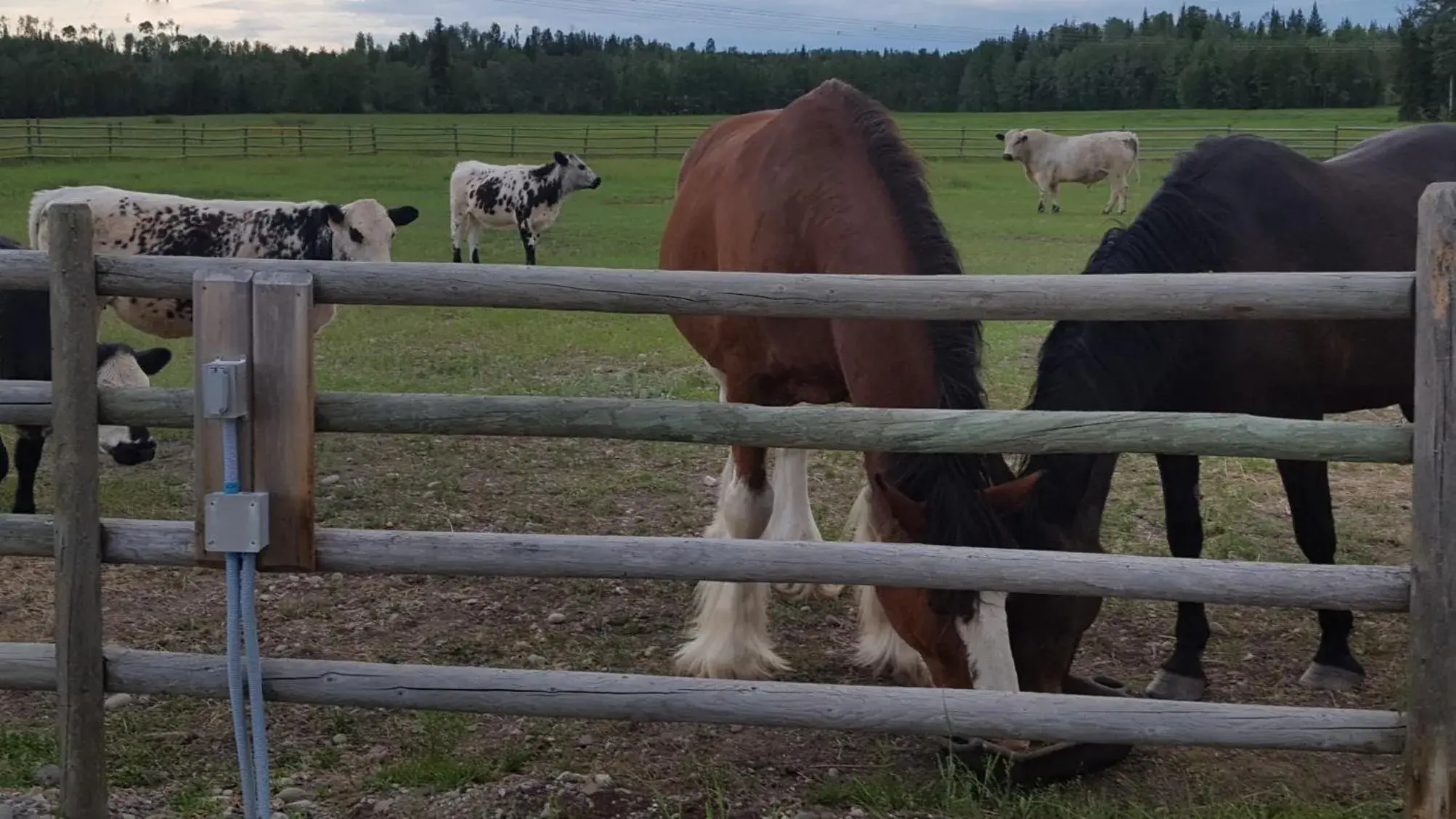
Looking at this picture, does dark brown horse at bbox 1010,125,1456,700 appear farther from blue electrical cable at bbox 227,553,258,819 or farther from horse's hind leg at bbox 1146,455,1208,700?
blue electrical cable at bbox 227,553,258,819

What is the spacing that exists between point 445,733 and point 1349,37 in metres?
89.5

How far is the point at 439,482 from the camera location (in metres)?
7.50

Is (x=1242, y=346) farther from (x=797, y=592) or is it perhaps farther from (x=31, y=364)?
(x=31, y=364)

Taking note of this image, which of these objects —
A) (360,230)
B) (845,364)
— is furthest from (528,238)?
(845,364)

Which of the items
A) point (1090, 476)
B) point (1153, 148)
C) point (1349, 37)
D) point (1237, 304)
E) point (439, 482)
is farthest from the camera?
point (1349, 37)

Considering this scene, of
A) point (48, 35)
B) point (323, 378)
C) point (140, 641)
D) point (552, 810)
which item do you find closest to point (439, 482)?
point (140, 641)

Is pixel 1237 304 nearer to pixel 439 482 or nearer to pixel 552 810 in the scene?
pixel 552 810

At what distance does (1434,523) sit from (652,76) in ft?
229

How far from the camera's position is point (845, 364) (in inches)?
174

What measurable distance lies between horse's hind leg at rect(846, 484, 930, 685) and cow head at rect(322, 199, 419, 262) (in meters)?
6.41

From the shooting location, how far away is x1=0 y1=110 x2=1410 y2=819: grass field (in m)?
3.72

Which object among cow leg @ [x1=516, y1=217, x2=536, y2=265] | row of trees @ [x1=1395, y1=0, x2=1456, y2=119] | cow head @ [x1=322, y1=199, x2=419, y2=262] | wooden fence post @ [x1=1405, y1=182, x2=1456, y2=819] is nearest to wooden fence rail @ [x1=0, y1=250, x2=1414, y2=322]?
wooden fence post @ [x1=1405, y1=182, x2=1456, y2=819]

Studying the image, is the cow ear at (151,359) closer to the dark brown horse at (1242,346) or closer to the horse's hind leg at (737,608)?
the horse's hind leg at (737,608)

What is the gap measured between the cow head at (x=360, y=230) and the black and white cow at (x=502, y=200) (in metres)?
9.22
